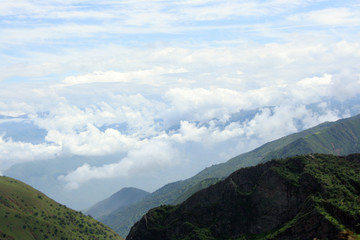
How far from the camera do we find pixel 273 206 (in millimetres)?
147750

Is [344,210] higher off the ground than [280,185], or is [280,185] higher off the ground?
[280,185]

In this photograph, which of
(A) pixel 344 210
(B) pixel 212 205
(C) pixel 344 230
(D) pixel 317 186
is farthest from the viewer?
(B) pixel 212 205

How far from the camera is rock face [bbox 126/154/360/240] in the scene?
408 ft

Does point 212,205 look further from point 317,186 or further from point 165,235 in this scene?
point 317,186

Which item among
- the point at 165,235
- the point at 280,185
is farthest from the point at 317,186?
the point at 165,235

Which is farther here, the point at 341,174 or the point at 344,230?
the point at 341,174

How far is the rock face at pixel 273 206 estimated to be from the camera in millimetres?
124375

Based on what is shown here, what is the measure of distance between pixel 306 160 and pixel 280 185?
2429 cm

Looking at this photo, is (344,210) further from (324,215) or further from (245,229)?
(245,229)

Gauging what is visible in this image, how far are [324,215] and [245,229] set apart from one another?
40997 millimetres

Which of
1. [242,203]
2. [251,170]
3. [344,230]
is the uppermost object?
[251,170]

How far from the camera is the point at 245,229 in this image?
153m

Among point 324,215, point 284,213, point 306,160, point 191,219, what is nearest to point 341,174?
point 306,160

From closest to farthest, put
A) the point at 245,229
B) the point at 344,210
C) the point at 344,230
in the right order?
the point at 344,230, the point at 344,210, the point at 245,229
